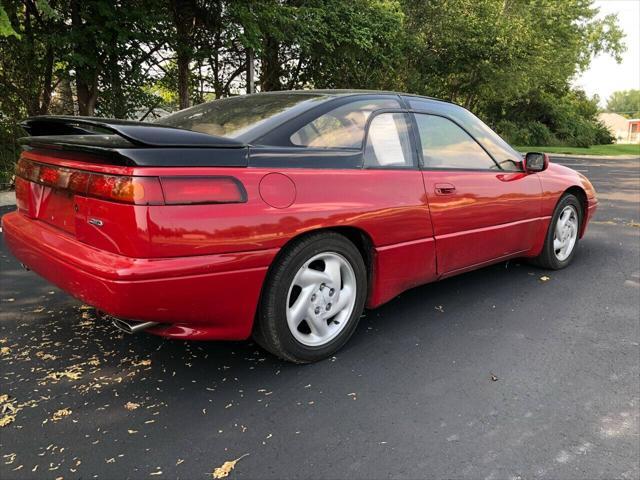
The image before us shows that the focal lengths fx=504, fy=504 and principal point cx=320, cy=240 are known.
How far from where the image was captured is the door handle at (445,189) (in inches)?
131

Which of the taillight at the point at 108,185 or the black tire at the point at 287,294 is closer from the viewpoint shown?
the taillight at the point at 108,185

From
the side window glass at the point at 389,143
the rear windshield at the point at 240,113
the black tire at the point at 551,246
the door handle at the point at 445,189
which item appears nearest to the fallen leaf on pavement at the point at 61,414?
the rear windshield at the point at 240,113

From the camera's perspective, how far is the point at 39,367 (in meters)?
2.78

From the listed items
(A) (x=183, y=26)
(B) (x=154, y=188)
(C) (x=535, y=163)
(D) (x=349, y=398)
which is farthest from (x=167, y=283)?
(A) (x=183, y=26)

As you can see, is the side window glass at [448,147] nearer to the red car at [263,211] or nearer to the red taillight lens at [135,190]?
the red car at [263,211]

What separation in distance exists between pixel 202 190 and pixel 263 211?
1.03 ft

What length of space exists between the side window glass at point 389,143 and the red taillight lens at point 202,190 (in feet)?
3.10

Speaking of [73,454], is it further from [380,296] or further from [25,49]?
[25,49]

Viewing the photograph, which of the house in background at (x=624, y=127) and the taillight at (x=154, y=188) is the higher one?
the house in background at (x=624, y=127)

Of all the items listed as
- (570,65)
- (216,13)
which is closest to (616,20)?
(570,65)

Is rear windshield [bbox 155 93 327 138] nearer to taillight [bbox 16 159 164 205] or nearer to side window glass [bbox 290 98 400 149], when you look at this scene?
side window glass [bbox 290 98 400 149]

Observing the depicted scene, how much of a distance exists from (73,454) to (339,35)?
14374mm

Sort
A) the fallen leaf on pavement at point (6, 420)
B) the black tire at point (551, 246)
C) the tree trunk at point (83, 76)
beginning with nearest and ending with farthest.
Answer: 1. the fallen leaf on pavement at point (6, 420)
2. the black tire at point (551, 246)
3. the tree trunk at point (83, 76)

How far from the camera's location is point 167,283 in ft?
7.29
